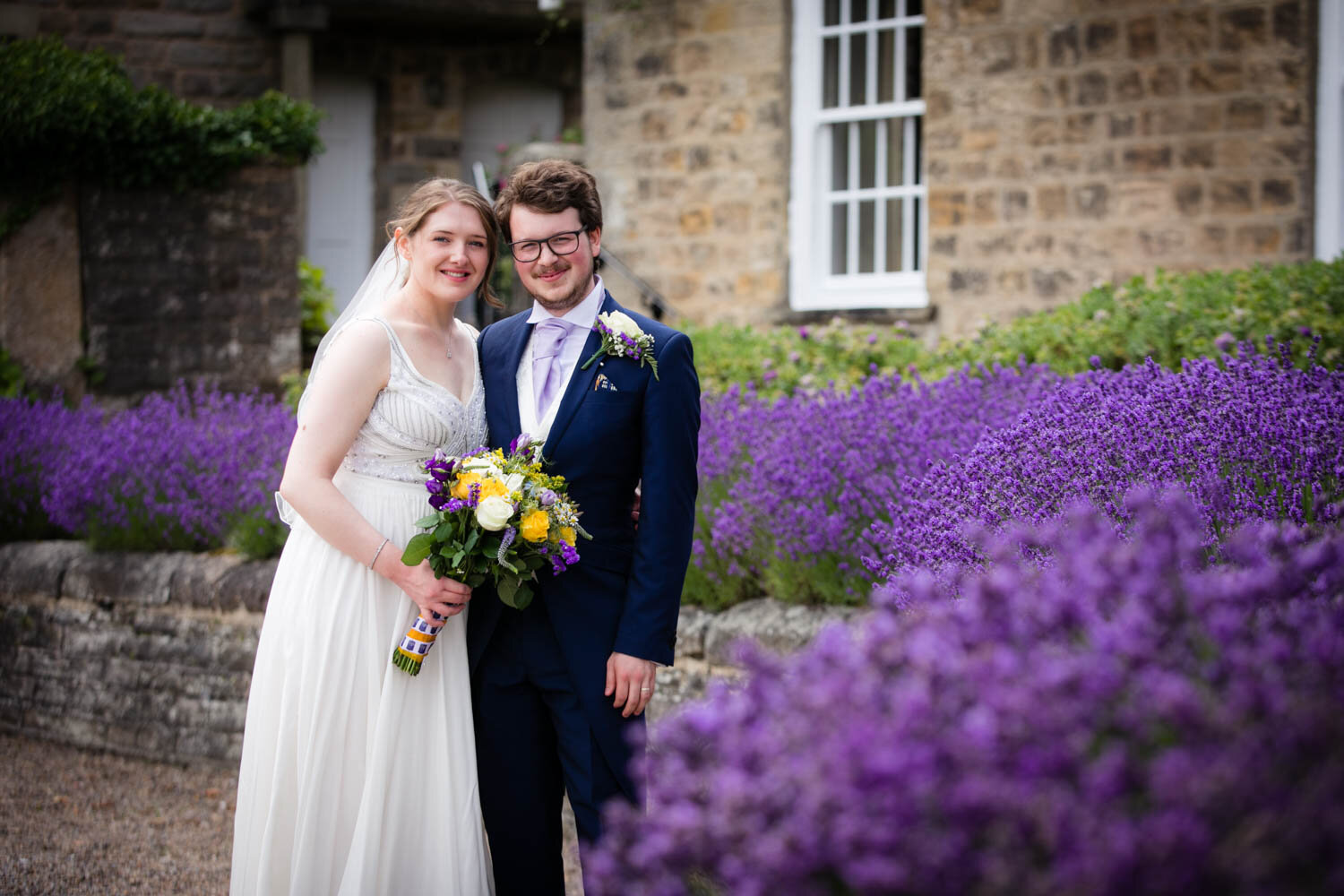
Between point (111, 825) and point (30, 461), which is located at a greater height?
point (30, 461)

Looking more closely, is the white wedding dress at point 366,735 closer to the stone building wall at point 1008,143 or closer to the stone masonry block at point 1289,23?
the stone building wall at point 1008,143

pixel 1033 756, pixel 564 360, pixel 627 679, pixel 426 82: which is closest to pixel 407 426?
pixel 564 360

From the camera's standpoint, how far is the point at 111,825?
4.45 meters

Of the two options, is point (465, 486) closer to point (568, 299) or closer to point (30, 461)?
point (568, 299)

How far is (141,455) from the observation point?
5.77 meters

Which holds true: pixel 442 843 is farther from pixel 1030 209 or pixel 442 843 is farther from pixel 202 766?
pixel 1030 209

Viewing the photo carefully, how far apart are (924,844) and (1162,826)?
0.65ft

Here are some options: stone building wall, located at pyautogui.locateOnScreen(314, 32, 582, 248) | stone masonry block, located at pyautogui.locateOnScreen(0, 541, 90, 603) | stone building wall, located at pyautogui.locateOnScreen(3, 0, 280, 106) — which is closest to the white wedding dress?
stone masonry block, located at pyautogui.locateOnScreen(0, 541, 90, 603)

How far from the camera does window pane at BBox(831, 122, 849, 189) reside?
29.7 ft

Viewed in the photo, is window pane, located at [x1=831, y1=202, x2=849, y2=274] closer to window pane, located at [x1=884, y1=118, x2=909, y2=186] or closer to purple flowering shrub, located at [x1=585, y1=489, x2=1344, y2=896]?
window pane, located at [x1=884, y1=118, x2=909, y2=186]

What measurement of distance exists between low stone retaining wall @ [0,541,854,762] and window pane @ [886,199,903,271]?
5.39 meters

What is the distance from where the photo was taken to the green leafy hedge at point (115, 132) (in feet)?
27.4

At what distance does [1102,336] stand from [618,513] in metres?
3.77

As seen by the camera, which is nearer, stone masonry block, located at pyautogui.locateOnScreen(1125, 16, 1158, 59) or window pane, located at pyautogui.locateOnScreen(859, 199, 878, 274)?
stone masonry block, located at pyautogui.locateOnScreen(1125, 16, 1158, 59)
